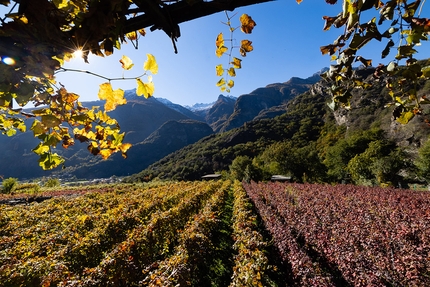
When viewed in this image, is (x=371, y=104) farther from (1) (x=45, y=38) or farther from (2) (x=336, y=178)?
(1) (x=45, y=38)

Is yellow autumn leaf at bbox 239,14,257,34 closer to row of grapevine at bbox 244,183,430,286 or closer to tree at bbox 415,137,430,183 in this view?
row of grapevine at bbox 244,183,430,286

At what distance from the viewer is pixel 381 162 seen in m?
28.6

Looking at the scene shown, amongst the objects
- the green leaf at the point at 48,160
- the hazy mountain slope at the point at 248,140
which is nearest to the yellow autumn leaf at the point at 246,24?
the green leaf at the point at 48,160

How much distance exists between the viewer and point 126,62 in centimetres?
116

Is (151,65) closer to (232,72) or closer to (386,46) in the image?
(232,72)

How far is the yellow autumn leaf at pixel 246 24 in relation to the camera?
1098 mm

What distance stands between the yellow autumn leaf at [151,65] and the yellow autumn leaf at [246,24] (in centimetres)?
49

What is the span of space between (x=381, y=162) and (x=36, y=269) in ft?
117

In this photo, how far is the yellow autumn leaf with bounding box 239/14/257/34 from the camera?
1098 mm

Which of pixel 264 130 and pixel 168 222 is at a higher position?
pixel 264 130

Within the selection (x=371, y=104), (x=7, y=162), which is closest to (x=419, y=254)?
(x=371, y=104)

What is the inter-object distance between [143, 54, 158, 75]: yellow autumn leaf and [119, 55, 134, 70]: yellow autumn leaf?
15 cm

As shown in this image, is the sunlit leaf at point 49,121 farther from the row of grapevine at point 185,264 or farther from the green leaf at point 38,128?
the row of grapevine at point 185,264

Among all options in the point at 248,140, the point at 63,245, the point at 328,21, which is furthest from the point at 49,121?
the point at 248,140
